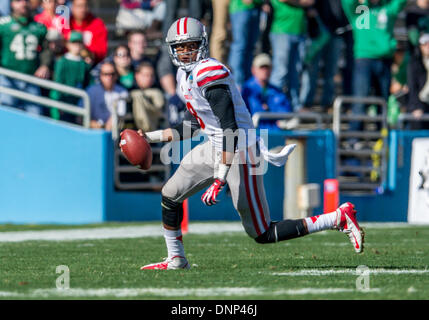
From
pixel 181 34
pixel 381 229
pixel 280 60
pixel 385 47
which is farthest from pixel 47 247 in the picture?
pixel 385 47

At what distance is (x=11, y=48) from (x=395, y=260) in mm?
6350

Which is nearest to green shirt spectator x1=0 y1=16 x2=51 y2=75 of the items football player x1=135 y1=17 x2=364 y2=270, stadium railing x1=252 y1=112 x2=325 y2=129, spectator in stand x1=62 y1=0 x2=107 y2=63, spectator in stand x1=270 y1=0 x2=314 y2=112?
spectator in stand x1=62 y1=0 x2=107 y2=63

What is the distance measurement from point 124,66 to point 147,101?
2.33 feet

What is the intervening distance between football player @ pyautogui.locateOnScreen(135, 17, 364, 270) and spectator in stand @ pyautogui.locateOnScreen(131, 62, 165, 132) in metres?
5.35

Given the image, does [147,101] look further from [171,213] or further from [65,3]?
[171,213]

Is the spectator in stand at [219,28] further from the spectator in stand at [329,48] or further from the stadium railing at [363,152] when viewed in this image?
the stadium railing at [363,152]

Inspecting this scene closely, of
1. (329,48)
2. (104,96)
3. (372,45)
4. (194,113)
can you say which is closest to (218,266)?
(194,113)

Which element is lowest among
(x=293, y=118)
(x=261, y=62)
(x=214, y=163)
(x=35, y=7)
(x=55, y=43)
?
(x=214, y=163)

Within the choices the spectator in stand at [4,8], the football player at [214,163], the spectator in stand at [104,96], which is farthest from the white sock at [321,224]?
the spectator in stand at [4,8]

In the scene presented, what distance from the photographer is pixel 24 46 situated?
493 inches

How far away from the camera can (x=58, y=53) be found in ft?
42.3

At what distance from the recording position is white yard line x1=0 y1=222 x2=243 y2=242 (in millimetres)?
10195

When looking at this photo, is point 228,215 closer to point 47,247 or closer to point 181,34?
point 47,247

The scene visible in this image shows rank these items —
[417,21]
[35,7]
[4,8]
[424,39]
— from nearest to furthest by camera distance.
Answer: [4,8] → [35,7] → [424,39] → [417,21]
